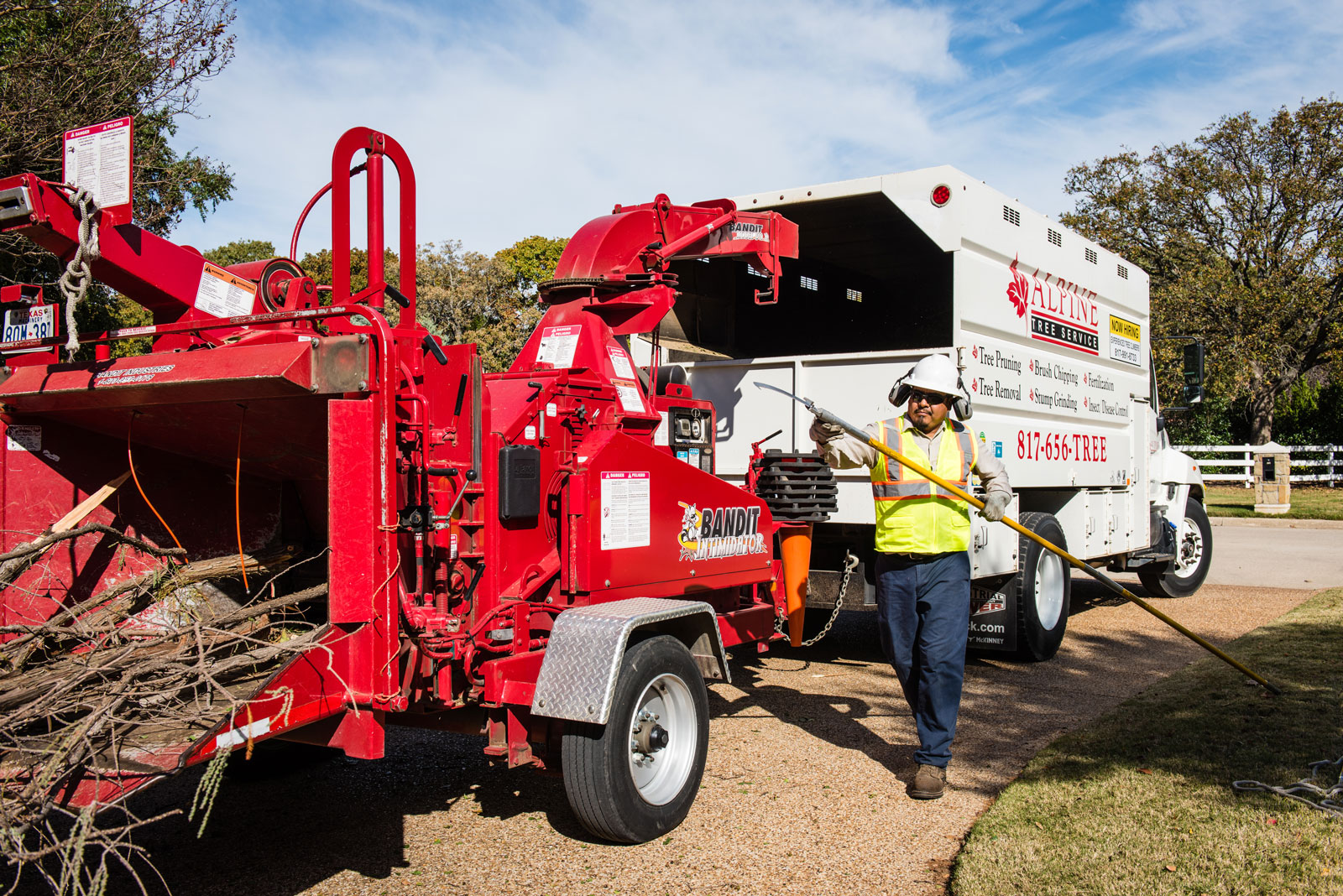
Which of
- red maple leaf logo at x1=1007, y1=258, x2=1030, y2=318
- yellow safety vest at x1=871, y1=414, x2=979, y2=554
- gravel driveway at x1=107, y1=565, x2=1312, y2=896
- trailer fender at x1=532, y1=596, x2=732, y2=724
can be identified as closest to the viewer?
trailer fender at x1=532, y1=596, x2=732, y2=724

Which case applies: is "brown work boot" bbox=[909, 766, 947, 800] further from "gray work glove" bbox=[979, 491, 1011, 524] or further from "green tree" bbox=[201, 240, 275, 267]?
"green tree" bbox=[201, 240, 275, 267]

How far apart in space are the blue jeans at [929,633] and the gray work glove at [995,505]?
216 mm

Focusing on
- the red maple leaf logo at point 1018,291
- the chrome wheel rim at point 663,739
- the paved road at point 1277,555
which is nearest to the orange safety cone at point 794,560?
the chrome wheel rim at point 663,739

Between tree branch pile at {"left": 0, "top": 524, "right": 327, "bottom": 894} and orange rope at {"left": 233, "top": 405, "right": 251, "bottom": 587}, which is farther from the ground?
orange rope at {"left": 233, "top": 405, "right": 251, "bottom": 587}

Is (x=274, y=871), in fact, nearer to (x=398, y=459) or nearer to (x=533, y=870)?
(x=533, y=870)

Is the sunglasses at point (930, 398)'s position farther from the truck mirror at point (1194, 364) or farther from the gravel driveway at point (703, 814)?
the truck mirror at point (1194, 364)

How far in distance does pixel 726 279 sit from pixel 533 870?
509 cm

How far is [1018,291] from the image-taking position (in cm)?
725

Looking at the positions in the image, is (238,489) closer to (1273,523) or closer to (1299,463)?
(1273,523)

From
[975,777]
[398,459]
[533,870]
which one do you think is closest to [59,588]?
[398,459]

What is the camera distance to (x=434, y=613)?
11.9 feet

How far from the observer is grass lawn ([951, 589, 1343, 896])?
3.56 metres

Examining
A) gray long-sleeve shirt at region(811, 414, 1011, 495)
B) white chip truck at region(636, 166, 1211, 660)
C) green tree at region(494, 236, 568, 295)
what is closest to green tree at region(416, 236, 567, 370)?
green tree at region(494, 236, 568, 295)

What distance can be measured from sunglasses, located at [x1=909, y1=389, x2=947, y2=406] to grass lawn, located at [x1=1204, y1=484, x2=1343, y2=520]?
1838 cm
